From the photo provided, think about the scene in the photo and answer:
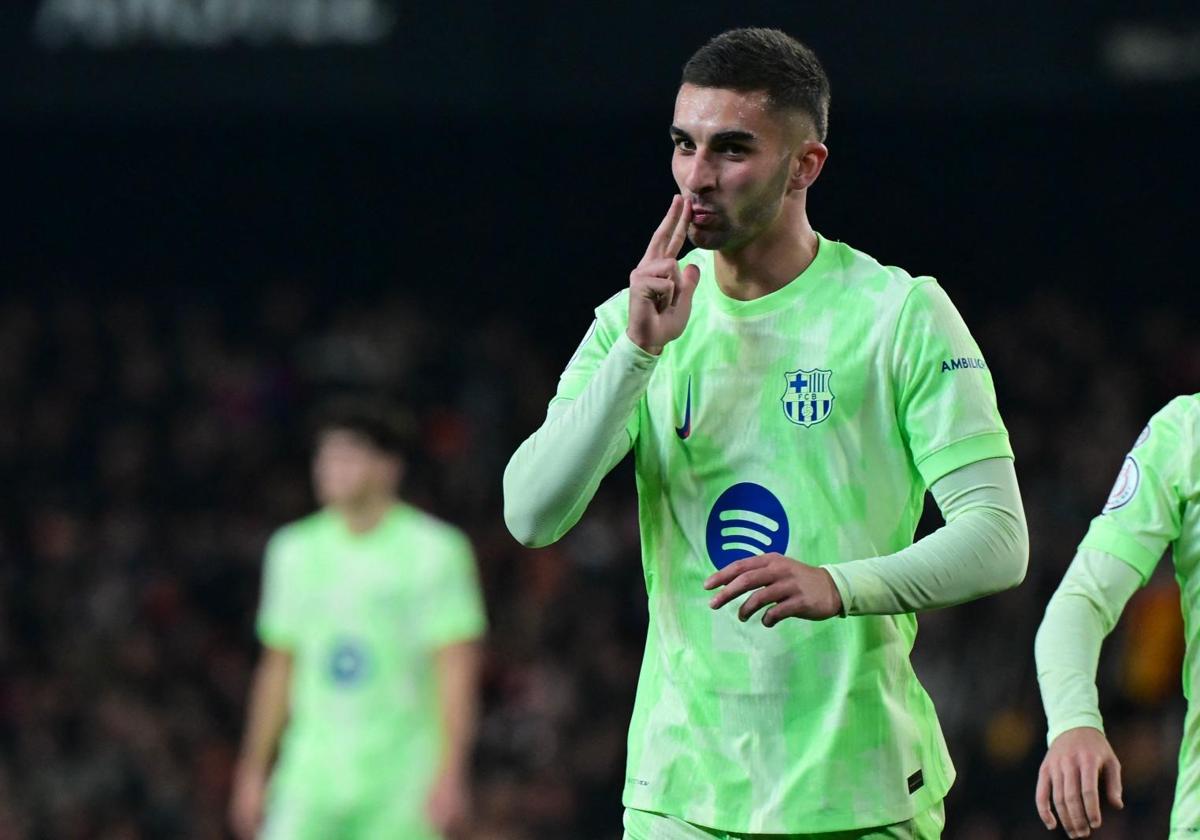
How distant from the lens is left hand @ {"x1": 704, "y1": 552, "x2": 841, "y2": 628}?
326 centimetres

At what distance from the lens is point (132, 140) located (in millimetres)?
16141

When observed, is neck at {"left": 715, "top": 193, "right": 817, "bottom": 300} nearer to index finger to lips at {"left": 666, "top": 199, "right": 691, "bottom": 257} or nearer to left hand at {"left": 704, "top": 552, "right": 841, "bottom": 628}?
index finger to lips at {"left": 666, "top": 199, "right": 691, "bottom": 257}

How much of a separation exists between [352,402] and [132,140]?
31.4ft

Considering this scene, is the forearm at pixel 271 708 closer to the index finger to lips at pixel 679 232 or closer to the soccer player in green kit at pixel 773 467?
the soccer player in green kit at pixel 773 467

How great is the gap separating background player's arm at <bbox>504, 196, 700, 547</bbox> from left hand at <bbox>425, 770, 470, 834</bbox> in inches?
134

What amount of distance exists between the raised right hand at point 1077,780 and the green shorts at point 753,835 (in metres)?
0.23

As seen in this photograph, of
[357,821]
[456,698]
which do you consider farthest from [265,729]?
[456,698]

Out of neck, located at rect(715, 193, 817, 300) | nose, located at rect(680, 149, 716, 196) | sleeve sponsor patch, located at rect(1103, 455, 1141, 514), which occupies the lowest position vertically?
sleeve sponsor patch, located at rect(1103, 455, 1141, 514)

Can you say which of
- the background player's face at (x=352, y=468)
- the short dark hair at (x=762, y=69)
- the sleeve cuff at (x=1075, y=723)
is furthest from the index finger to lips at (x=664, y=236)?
the background player's face at (x=352, y=468)

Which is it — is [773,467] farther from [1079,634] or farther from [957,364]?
[1079,634]

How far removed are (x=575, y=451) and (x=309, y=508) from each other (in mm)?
9908

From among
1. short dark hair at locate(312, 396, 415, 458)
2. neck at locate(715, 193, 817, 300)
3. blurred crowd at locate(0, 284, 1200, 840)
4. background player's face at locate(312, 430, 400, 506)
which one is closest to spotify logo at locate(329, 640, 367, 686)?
background player's face at locate(312, 430, 400, 506)

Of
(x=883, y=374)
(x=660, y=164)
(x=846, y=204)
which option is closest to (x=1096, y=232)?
(x=846, y=204)

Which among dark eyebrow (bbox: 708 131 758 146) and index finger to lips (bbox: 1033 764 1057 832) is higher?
dark eyebrow (bbox: 708 131 758 146)
